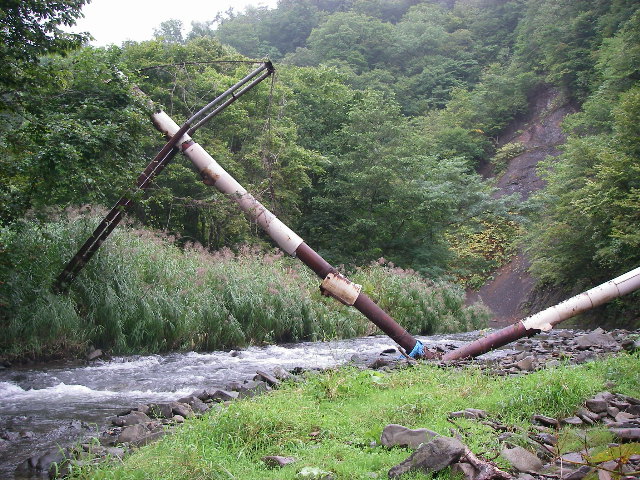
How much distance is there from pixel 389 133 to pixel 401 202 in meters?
3.56

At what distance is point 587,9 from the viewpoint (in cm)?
4334

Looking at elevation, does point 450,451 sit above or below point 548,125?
below

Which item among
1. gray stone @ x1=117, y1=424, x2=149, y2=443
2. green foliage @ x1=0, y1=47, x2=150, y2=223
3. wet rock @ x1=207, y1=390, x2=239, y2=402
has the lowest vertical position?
wet rock @ x1=207, y1=390, x2=239, y2=402

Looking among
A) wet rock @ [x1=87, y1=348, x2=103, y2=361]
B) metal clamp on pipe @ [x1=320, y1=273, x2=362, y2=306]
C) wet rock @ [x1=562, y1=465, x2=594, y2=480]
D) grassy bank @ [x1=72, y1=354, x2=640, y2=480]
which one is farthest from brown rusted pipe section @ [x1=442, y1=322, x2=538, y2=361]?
wet rock @ [x1=87, y1=348, x2=103, y2=361]

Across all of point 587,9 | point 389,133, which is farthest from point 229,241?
point 587,9

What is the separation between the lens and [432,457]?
11.5 ft

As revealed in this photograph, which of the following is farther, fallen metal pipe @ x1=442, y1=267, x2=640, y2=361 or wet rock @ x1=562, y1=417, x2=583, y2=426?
fallen metal pipe @ x1=442, y1=267, x2=640, y2=361

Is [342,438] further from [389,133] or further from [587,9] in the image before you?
[587,9]

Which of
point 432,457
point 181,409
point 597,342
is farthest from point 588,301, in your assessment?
point 181,409

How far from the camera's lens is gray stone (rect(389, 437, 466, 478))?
11.5ft

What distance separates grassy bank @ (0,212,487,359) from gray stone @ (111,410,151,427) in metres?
4.22

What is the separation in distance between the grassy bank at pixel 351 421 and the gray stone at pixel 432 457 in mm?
108

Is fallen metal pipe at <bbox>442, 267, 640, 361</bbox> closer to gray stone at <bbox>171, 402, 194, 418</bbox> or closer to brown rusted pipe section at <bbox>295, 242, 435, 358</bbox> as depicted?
brown rusted pipe section at <bbox>295, 242, 435, 358</bbox>

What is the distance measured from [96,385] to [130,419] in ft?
9.13
